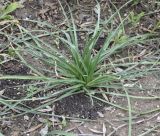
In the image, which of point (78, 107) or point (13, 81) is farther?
point (13, 81)

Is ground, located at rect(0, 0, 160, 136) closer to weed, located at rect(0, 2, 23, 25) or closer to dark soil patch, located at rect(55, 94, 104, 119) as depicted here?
dark soil patch, located at rect(55, 94, 104, 119)

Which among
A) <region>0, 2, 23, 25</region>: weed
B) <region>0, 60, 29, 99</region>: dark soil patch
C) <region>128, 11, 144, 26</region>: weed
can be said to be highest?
<region>0, 2, 23, 25</region>: weed

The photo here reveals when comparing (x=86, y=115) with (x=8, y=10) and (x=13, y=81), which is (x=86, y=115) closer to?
(x=13, y=81)

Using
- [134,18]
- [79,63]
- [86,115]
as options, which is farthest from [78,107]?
[134,18]

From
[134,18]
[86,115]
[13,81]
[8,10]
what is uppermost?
[8,10]

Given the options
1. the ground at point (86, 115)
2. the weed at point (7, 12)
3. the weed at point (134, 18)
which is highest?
the weed at point (7, 12)

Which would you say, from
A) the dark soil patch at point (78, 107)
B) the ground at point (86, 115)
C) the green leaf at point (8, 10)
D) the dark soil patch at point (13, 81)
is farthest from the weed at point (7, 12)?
the dark soil patch at point (78, 107)

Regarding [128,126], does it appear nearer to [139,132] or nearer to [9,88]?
[139,132]

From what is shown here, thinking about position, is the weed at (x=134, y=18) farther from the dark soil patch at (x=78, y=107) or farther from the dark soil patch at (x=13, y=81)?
the dark soil patch at (x=13, y=81)

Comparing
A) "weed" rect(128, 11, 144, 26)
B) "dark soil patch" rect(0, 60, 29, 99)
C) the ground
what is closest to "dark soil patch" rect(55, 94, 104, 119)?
the ground
